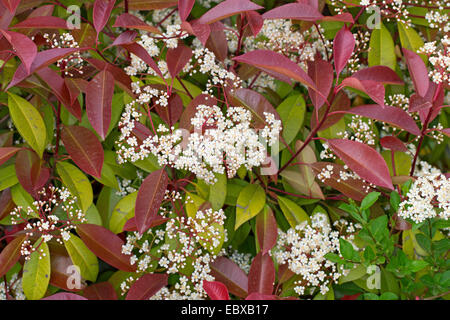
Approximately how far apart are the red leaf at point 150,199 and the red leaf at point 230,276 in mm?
205

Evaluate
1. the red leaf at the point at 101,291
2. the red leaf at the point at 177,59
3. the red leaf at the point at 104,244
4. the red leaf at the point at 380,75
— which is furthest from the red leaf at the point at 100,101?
the red leaf at the point at 380,75

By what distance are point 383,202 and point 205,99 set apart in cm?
50

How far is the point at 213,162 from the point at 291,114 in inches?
11.4

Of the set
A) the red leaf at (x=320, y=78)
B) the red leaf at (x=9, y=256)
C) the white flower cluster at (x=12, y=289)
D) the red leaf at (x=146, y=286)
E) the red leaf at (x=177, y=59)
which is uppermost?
the red leaf at (x=177, y=59)

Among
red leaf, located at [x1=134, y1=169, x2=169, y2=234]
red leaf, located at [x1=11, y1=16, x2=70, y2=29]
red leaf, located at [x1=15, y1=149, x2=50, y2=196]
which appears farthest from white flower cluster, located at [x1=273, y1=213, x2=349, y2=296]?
red leaf, located at [x1=11, y1=16, x2=70, y2=29]

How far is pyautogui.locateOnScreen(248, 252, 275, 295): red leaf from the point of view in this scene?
0.95 metres

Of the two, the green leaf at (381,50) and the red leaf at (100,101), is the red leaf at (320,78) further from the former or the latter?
the red leaf at (100,101)

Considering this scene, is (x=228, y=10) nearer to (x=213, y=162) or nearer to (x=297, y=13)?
(x=297, y=13)

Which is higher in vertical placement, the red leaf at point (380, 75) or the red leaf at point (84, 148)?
the red leaf at point (380, 75)

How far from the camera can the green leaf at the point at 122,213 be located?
994 millimetres

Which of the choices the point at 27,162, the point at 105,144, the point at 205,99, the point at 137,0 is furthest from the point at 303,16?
the point at 27,162

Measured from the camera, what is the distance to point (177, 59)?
0.93 m

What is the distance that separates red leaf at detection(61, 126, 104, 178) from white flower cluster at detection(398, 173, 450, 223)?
0.61 metres

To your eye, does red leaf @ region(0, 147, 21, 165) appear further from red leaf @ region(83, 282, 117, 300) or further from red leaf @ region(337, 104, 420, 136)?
red leaf @ region(337, 104, 420, 136)
